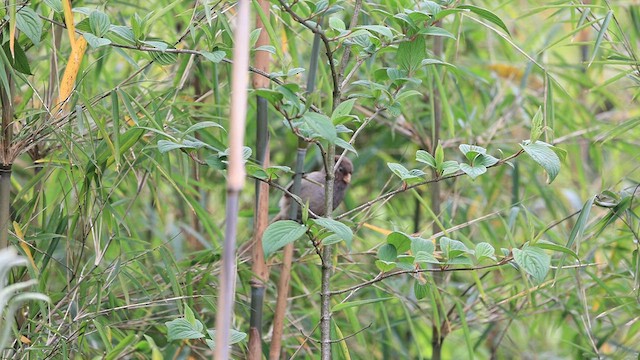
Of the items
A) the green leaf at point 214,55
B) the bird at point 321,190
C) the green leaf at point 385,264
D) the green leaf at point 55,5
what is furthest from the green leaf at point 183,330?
the bird at point 321,190

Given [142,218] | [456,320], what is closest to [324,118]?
[456,320]

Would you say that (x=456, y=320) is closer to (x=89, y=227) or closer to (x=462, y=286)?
(x=462, y=286)

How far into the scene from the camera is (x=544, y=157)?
110 cm

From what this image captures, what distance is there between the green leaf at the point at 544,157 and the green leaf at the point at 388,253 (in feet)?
0.76

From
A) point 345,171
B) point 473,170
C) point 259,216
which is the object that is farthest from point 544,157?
point 345,171

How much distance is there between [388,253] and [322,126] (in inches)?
9.5

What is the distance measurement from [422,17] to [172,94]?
0.57 m

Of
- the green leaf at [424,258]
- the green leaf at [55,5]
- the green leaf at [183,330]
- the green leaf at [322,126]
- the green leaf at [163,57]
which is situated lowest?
the green leaf at [183,330]

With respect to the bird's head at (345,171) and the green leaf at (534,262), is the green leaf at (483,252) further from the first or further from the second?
the bird's head at (345,171)

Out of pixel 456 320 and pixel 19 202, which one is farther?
pixel 456 320

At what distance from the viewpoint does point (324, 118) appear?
100cm

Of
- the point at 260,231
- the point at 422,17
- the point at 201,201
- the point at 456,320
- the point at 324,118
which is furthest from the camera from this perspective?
the point at 201,201

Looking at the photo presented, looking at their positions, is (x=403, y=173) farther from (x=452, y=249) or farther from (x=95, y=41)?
(x=95, y=41)

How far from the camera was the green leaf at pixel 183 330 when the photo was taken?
110 centimetres
